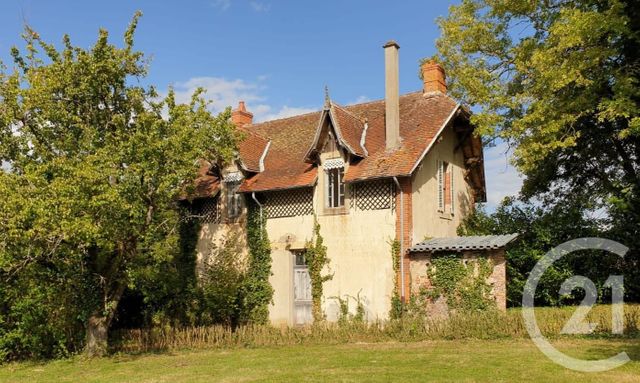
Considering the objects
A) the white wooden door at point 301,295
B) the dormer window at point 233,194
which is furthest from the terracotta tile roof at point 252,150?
the white wooden door at point 301,295

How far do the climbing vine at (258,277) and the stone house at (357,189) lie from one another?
26 cm

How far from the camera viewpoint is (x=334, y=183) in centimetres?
2191

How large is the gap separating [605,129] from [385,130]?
778 centimetres

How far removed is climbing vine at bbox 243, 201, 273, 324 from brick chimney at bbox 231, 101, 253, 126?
694 cm

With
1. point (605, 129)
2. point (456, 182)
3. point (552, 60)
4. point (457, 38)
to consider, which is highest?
point (457, 38)

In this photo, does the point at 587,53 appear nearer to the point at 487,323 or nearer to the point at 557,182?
the point at 557,182

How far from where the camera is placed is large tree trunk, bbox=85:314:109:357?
55.2 feet

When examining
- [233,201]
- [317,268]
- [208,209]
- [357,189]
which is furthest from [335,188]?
[208,209]

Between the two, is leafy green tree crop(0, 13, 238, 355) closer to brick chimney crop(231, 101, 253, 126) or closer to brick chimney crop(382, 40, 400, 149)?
brick chimney crop(382, 40, 400, 149)

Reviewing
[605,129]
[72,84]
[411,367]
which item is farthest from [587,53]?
[72,84]

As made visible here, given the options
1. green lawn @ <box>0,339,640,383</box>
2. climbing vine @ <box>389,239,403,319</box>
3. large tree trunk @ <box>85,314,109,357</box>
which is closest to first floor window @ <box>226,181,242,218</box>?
climbing vine @ <box>389,239,403,319</box>

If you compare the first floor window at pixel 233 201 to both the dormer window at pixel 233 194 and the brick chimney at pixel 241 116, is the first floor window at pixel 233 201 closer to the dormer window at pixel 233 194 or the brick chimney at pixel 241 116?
the dormer window at pixel 233 194

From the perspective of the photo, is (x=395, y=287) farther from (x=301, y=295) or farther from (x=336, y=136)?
(x=336, y=136)

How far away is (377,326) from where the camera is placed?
18.0m
